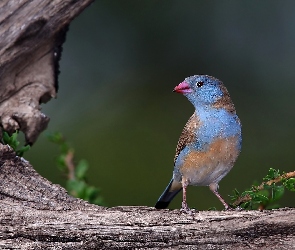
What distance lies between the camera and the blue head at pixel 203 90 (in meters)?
5.16

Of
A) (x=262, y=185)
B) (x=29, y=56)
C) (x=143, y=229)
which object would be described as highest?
(x=29, y=56)

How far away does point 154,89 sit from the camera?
7.93 metres

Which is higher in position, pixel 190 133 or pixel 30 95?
pixel 30 95

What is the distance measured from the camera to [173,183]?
5414 mm

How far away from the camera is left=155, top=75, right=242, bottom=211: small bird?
5039mm

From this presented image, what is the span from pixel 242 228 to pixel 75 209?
2.86 ft

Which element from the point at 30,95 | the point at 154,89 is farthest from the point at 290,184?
the point at 154,89

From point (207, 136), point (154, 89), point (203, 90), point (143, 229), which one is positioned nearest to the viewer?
point (143, 229)

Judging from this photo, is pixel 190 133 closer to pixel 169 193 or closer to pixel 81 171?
pixel 169 193

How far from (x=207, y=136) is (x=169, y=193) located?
615 millimetres

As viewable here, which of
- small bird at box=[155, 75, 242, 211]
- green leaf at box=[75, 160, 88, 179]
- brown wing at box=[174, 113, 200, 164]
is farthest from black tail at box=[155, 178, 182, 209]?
green leaf at box=[75, 160, 88, 179]

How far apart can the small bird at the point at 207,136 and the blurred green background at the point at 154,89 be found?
1986 mm

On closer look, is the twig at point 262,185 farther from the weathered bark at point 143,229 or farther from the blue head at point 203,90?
the blue head at point 203,90

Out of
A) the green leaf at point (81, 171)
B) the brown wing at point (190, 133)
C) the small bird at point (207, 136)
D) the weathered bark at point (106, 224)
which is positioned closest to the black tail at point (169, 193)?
the small bird at point (207, 136)
